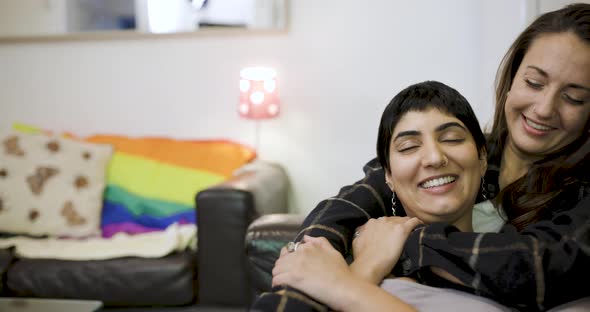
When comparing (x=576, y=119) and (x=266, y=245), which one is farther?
(x=266, y=245)

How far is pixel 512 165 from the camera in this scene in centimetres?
138

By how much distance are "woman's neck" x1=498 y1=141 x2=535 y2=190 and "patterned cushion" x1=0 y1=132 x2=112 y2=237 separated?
2038mm

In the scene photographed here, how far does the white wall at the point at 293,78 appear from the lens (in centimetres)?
303

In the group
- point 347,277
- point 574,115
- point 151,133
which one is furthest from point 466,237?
point 151,133

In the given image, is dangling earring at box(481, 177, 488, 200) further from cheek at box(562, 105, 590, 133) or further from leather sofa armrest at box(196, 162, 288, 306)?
leather sofa armrest at box(196, 162, 288, 306)

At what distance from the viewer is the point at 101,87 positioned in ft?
11.2

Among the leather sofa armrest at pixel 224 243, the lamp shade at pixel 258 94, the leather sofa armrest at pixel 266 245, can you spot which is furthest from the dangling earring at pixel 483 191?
the lamp shade at pixel 258 94

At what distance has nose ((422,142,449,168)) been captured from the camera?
42.3 inches

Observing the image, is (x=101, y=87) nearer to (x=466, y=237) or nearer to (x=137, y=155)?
(x=137, y=155)

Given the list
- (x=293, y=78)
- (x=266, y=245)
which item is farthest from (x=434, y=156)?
(x=293, y=78)

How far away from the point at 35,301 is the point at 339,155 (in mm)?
1747

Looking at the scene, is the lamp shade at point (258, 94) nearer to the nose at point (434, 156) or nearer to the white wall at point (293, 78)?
the white wall at point (293, 78)

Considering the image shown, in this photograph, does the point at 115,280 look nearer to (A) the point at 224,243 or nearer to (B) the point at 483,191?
(A) the point at 224,243

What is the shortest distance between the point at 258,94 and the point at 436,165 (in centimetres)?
199
